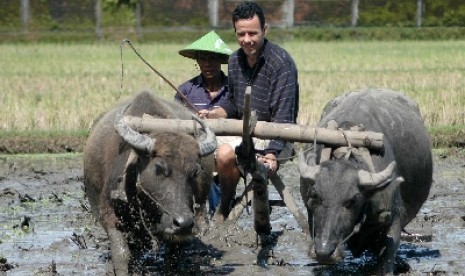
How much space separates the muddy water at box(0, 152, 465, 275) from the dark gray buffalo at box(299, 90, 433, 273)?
1.48 feet

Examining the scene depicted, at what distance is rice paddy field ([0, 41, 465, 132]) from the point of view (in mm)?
13883

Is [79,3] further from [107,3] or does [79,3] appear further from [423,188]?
[423,188]

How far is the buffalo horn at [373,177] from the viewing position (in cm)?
643

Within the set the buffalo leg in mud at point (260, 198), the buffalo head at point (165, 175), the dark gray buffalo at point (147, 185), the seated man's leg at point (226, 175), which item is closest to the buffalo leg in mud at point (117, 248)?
the dark gray buffalo at point (147, 185)

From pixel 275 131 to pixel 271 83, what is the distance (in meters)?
0.99

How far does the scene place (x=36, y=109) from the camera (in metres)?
14.5

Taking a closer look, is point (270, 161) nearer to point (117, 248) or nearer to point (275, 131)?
point (275, 131)

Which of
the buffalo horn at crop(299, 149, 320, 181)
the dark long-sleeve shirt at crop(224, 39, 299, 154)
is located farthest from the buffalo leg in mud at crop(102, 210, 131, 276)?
the dark long-sleeve shirt at crop(224, 39, 299, 154)

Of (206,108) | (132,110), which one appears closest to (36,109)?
(206,108)

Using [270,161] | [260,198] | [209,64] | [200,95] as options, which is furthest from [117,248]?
[209,64]

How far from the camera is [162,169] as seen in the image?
6.65 m

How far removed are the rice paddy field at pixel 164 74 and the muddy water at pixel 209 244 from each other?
1.37m

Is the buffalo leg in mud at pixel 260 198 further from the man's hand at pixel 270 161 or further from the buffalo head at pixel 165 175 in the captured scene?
the buffalo head at pixel 165 175

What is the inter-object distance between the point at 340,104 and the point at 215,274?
146 cm
